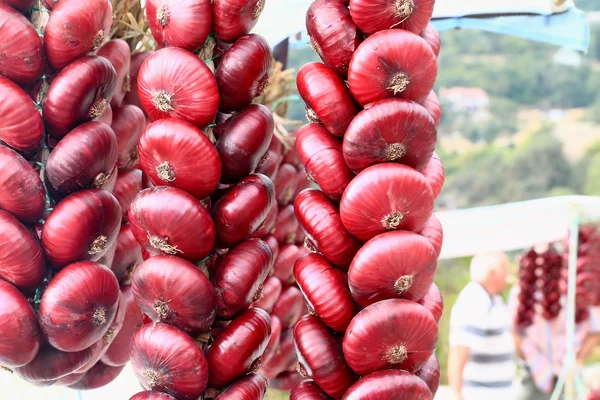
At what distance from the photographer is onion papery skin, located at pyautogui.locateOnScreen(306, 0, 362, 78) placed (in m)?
1.08

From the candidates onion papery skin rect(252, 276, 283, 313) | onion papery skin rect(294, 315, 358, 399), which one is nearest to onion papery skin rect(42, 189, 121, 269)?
onion papery skin rect(294, 315, 358, 399)

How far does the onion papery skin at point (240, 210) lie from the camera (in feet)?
3.75

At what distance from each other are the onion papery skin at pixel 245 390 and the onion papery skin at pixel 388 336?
210 mm

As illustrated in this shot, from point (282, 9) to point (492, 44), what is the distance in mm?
4749

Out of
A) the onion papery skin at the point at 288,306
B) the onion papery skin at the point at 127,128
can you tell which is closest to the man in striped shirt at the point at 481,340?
the onion papery skin at the point at 288,306

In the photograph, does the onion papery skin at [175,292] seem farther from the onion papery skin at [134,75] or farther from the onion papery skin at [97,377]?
the onion papery skin at [134,75]

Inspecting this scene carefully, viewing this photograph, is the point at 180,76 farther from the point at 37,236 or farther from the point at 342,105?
the point at 37,236

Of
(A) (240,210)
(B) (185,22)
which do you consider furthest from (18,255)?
(B) (185,22)

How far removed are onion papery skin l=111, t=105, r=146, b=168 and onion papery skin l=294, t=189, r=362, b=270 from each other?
1.94 feet

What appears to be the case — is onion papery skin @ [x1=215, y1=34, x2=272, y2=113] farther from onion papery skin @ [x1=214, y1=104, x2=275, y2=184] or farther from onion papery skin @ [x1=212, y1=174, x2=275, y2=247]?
onion papery skin @ [x1=212, y1=174, x2=275, y2=247]

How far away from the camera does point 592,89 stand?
19.8 ft

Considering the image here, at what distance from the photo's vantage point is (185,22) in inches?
43.4

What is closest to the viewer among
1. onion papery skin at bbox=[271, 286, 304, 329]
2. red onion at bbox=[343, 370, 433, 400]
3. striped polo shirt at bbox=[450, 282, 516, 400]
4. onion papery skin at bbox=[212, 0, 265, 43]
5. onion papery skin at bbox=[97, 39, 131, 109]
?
red onion at bbox=[343, 370, 433, 400]

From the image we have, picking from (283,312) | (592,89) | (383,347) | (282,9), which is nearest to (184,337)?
(383,347)
